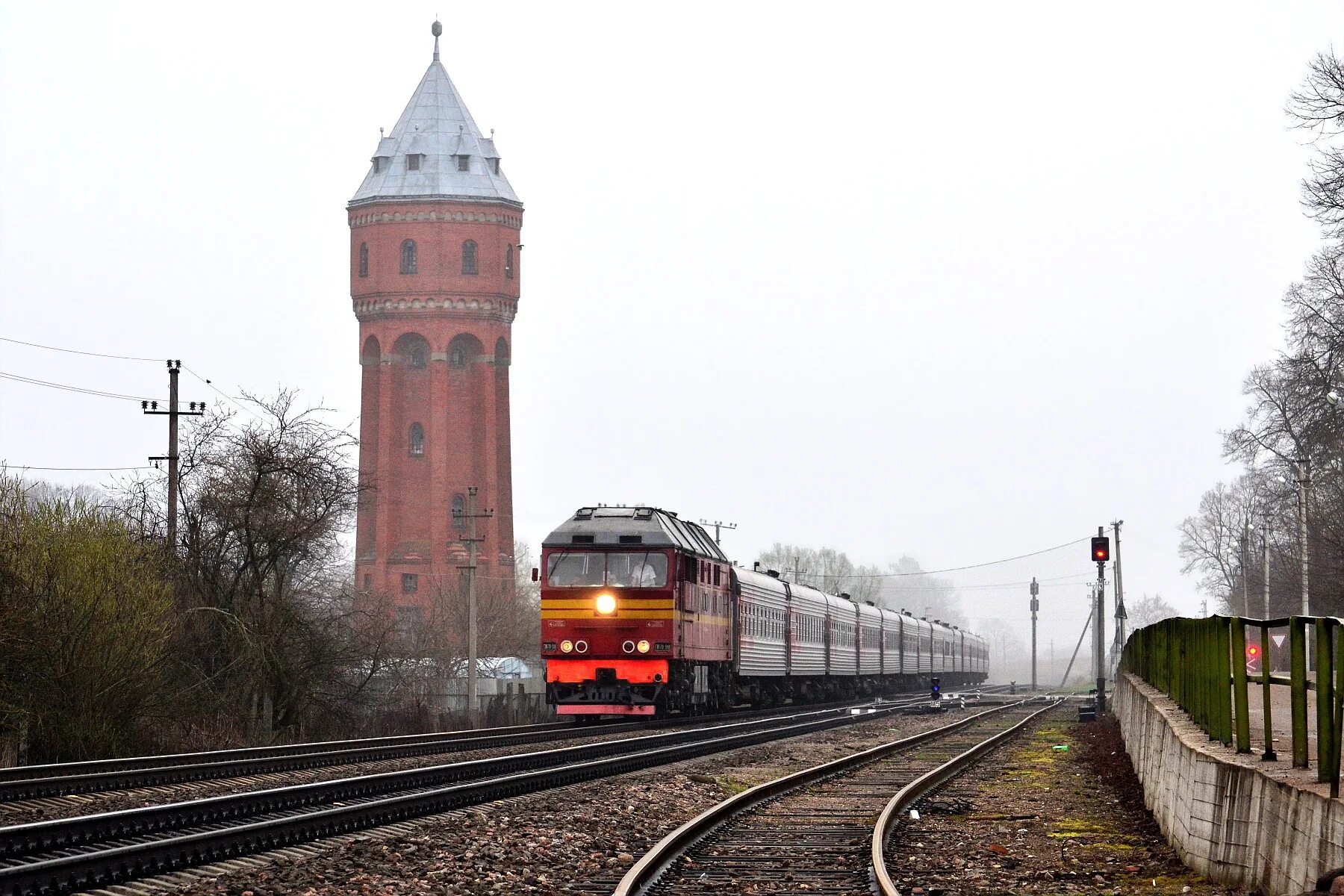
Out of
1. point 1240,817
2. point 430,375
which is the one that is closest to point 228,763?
point 1240,817

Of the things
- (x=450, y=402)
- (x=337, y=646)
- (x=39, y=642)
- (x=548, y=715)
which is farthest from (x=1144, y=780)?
(x=450, y=402)

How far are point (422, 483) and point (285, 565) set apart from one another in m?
50.9

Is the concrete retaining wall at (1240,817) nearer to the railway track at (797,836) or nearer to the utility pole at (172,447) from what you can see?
the railway track at (797,836)

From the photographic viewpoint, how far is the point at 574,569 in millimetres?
33188

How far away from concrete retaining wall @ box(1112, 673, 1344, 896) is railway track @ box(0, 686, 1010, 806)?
33.6 feet

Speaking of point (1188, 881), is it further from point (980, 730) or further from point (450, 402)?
point (450, 402)

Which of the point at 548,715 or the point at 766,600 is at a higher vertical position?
the point at 766,600

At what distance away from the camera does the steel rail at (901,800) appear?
11.5 metres

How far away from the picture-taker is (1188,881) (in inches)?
445

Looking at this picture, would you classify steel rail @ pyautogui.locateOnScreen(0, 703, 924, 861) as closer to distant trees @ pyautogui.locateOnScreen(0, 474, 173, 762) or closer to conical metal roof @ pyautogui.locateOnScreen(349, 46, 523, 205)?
distant trees @ pyautogui.locateOnScreen(0, 474, 173, 762)

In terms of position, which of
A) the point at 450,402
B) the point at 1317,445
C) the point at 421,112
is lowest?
the point at 1317,445

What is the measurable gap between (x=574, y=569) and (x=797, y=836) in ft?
61.8

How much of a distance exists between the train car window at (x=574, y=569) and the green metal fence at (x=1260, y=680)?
1635cm

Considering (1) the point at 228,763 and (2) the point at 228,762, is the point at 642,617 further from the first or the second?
(1) the point at 228,763
